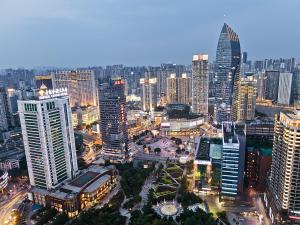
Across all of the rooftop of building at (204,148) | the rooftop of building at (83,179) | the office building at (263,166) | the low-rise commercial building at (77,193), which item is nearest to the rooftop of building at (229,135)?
the office building at (263,166)

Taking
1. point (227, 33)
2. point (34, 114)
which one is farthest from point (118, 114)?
point (227, 33)

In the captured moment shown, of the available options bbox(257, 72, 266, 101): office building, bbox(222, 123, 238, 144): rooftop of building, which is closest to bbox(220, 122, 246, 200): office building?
bbox(222, 123, 238, 144): rooftop of building

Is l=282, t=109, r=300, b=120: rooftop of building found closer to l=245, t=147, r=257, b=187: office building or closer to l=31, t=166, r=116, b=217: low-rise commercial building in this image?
l=245, t=147, r=257, b=187: office building

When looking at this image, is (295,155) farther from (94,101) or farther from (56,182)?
(94,101)

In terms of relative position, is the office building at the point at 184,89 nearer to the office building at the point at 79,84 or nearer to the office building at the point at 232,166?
the office building at the point at 79,84

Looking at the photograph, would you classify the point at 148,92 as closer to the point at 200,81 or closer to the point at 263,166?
the point at 200,81

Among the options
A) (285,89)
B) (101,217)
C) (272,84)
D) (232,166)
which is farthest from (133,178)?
(272,84)
